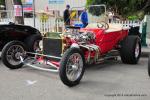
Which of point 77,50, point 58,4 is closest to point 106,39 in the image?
point 77,50

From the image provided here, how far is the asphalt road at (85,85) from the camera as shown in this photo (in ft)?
19.0

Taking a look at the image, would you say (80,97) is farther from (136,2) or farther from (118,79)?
(136,2)

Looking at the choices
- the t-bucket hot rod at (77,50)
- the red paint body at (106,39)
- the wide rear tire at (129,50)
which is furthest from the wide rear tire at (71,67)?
the wide rear tire at (129,50)

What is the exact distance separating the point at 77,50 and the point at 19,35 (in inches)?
A: 136

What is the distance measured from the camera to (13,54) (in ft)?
26.8

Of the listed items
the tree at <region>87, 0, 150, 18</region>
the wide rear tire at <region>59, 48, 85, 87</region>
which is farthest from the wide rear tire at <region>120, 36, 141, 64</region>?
the tree at <region>87, 0, 150, 18</region>

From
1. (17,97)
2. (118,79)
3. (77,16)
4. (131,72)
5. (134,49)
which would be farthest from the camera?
(77,16)

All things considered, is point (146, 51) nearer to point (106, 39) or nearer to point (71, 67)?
point (106, 39)

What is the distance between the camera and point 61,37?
7383 mm

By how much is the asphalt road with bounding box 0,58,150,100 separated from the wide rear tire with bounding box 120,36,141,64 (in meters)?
0.30

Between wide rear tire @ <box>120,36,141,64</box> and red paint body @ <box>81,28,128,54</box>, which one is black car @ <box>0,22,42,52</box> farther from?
wide rear tire @ <box>120,36,141,64</box>

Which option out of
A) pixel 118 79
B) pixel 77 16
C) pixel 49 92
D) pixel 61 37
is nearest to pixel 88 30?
pixel 61 37

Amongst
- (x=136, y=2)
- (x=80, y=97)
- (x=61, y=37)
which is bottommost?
(x=80, y=97)

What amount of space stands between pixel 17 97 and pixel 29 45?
12.9 ft
